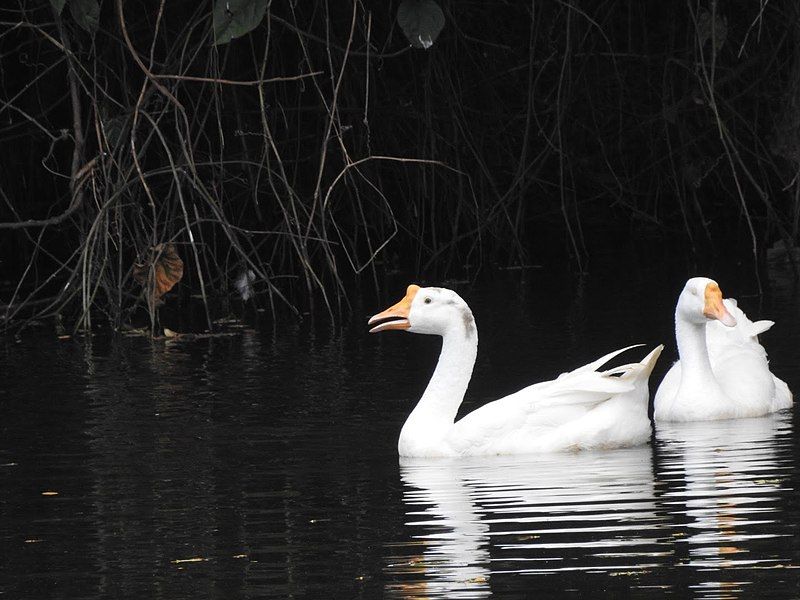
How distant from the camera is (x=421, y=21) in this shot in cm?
874

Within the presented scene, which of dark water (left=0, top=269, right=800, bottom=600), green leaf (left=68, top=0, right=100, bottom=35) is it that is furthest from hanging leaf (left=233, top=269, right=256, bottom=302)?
green leaf (left=68, top=0, right=100, bottom=35)

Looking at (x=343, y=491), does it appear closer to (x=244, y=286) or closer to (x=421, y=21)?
(x=421, y=21)

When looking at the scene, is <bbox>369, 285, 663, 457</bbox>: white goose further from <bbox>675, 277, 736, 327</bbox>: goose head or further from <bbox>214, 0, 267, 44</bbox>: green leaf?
<bbox>214, 0, 267, 44</bbox>: green leaf

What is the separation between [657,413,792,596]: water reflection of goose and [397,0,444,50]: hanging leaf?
2.22m

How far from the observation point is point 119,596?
15.8ft

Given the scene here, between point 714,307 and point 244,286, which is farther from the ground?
point 244,286

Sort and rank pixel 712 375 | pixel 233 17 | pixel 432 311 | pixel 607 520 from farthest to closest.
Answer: pixel 233 17 < pixel 712 375 < pixel 432 311 < pixel 607 520

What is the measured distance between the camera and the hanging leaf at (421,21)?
8.72 m

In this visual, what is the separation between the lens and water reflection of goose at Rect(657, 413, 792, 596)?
16.1ft

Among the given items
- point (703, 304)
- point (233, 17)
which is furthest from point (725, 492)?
point (233, 17)

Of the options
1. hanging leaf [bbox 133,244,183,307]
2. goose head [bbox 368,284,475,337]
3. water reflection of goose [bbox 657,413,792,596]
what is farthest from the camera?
hanging leaf [bbox 133,244,183,307]

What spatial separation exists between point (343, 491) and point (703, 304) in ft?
8.13

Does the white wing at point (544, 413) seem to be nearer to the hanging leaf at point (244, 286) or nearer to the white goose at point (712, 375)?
the white goose at point (712, 375)

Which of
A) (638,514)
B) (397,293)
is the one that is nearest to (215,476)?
(638,514)
